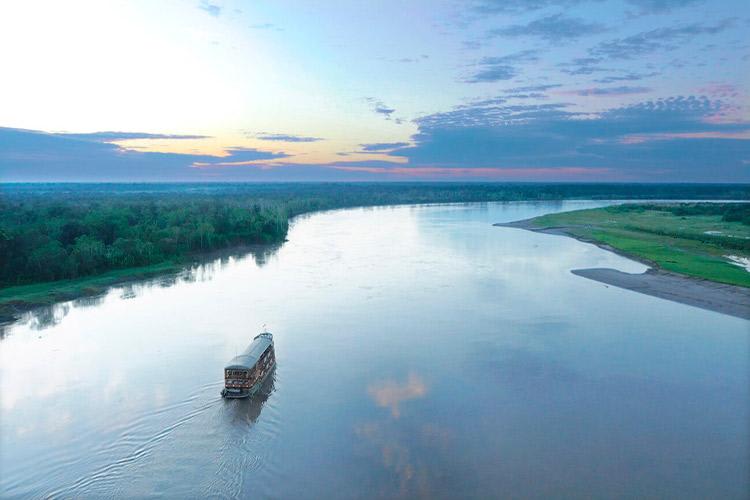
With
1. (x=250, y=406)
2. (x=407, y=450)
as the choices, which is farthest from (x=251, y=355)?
(x=407, y=450)

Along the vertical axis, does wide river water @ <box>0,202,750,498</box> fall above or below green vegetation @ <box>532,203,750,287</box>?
below

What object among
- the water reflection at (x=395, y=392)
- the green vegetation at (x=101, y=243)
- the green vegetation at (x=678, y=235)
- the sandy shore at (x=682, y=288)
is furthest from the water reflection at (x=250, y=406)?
the green vegetation at (x=678, y=235)

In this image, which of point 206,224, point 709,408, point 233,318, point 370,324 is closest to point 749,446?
point 709,408

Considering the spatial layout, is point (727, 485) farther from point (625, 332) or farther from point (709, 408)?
point (625, 332)

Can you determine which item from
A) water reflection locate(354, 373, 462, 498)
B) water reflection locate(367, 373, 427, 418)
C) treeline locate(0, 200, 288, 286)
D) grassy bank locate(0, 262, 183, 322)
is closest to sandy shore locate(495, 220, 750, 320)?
water reflection locate(367, 373, 427, 418)

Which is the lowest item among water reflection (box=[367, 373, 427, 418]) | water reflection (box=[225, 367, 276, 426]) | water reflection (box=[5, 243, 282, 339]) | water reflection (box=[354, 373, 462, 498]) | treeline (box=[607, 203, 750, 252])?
water reflection (box=[5, 243, 282, 339])

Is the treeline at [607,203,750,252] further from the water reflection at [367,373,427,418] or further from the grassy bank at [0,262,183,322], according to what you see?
the grassy bank at [0,262,183,322]

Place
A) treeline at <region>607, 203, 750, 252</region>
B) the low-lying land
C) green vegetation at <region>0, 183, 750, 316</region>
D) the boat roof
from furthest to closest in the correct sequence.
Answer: treeline at <region>607, 203, 750, 252</region>, green vegetation at <region>0, 183, 750, 316</region>, the low-lying land, the boat roof
